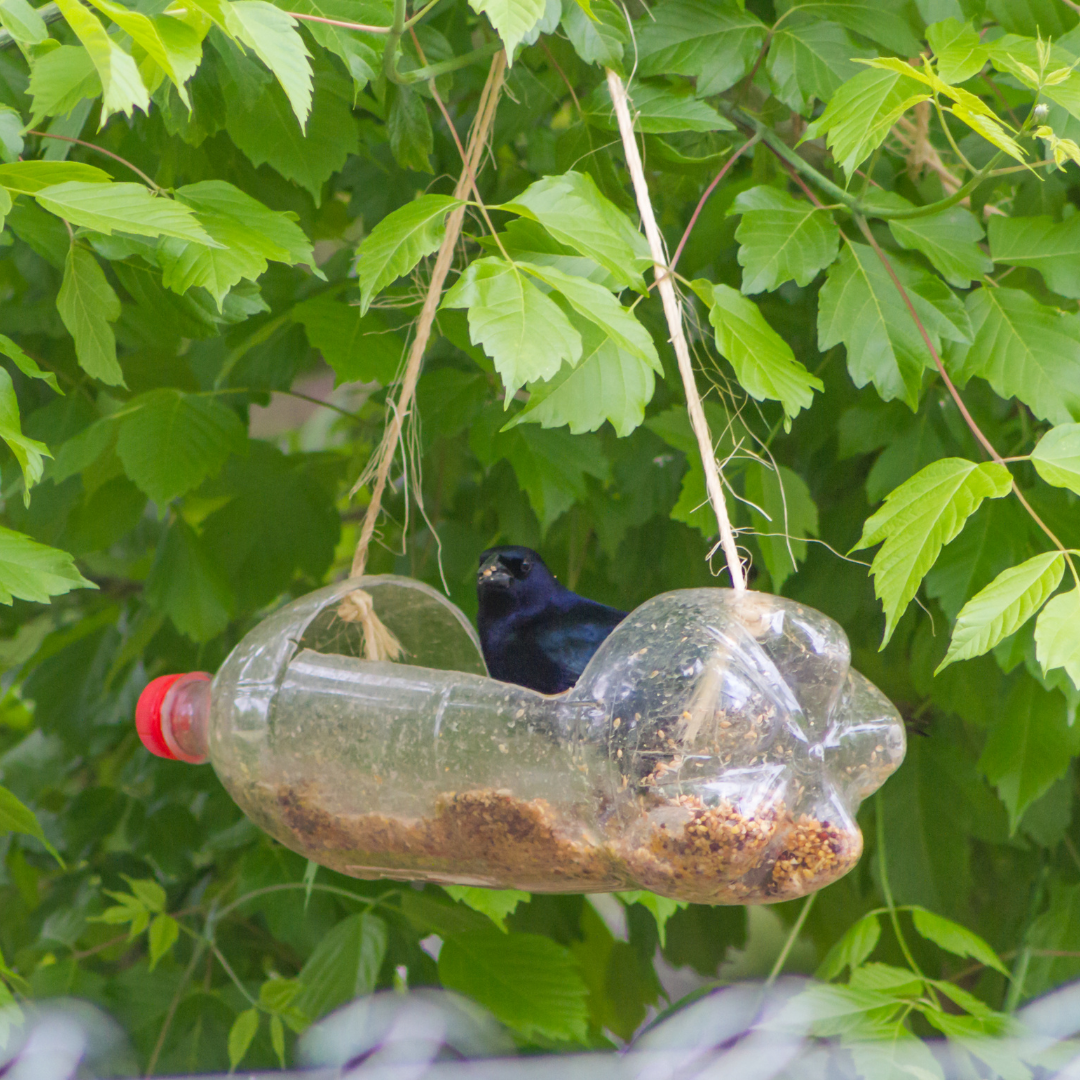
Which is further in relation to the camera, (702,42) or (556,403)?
(702,42)

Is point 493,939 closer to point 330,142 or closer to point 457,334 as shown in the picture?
point 457,334

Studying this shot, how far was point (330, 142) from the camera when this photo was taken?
900 millimetres

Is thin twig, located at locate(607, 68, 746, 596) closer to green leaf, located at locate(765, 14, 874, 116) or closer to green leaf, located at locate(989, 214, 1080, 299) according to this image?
green leaf, located at locate(765, 14, 874, 116)

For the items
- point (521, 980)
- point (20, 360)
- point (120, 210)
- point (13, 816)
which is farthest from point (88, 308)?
point (521, 980)

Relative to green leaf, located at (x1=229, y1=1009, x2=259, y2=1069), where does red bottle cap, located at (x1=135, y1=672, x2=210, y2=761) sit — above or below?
above

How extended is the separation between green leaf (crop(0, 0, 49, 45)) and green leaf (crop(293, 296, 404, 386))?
39 cm

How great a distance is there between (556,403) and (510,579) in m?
0.16

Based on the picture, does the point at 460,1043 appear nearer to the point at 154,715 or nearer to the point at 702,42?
the point at 154,715

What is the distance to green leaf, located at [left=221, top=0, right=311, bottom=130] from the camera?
1.67ft

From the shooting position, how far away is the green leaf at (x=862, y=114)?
0.63 m

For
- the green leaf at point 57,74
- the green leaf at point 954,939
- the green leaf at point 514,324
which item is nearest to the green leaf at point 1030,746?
the green leaf at point 954,939

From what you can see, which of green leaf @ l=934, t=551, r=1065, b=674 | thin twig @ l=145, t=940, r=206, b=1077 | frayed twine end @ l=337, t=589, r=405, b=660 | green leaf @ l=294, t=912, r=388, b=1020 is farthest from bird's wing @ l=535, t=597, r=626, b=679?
thin twig @ l=145, t=940, r=206, b=1077

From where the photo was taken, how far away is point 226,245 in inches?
26.4

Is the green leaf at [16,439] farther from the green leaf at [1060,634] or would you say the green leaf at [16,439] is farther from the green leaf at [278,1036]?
the green leaf at [278,1036]
